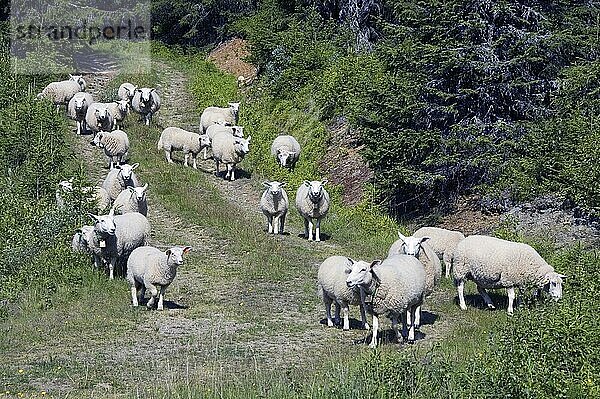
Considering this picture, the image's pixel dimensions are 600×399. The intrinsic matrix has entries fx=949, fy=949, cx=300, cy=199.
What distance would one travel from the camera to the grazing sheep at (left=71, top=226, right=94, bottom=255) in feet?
57.4

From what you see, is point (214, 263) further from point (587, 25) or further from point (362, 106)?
point (587, 25)

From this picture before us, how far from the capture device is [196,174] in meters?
27.1

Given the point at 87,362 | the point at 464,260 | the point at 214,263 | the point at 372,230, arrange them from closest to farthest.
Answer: the point at 87,362 < the point at 464,260 < the point at 214,263 < the point at 372,230

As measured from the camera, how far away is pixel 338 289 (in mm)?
13930

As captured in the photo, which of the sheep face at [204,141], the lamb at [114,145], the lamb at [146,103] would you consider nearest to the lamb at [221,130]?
the sheep face at [204,141]

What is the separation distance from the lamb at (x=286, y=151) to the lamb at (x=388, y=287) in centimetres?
1447

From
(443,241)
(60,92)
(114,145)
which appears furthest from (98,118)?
(443,241)

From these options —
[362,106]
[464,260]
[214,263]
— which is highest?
[362,106]

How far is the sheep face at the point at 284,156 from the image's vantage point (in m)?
27.7

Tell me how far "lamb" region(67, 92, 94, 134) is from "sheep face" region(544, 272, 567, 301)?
19049 mm

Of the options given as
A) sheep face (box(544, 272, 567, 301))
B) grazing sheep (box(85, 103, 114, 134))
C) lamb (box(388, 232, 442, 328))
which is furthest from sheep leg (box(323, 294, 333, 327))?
grazing sheep (box(85, 103, 114, 134))

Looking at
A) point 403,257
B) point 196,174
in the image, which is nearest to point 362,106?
point 196,174

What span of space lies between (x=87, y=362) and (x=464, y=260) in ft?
20.7

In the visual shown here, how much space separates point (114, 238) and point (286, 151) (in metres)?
11.1
